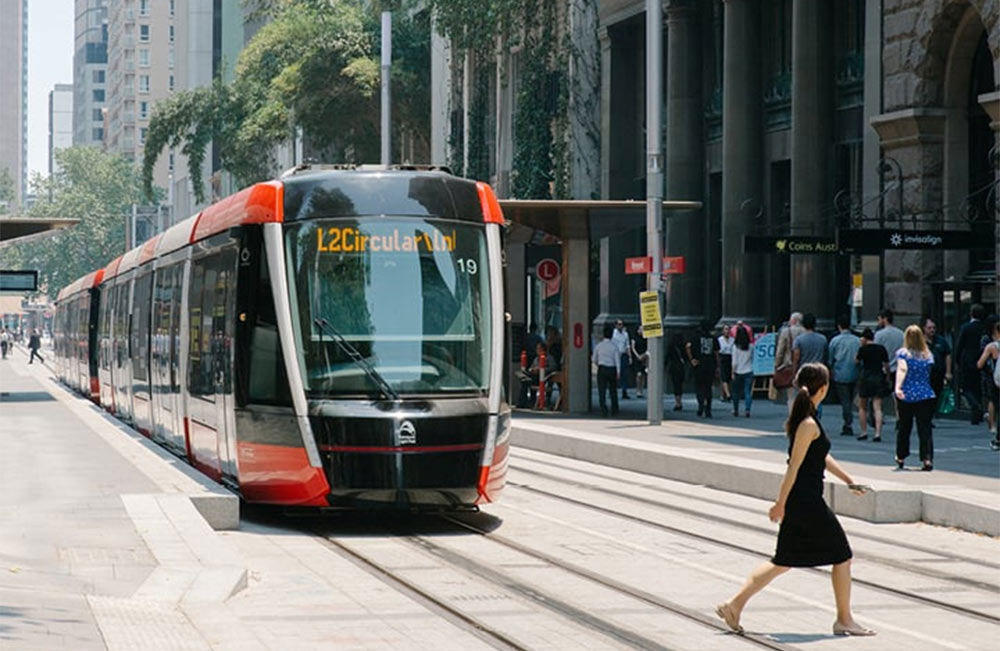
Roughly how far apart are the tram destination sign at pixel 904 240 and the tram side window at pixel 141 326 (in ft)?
33.5

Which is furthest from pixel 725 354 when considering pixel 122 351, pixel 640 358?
pixel 122 351

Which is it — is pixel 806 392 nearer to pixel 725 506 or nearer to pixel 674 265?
pixel 725 506

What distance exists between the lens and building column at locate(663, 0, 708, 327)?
140ft

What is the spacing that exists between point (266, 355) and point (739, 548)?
14.3 ft

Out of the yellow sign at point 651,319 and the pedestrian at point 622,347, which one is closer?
the yellow sign at point 651,319

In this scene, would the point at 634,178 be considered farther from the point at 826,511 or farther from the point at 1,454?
the point at 826,511

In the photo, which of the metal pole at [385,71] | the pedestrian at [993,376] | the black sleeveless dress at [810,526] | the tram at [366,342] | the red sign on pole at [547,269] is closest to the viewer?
the black sleeveless dress at [810,526]

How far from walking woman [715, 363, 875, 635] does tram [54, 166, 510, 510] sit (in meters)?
5.55

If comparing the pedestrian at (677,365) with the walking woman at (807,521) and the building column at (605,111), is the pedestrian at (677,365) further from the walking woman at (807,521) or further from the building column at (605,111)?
the walking woman at (807,521)

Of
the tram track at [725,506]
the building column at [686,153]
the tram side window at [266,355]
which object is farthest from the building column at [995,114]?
the tram side window at [266,355]

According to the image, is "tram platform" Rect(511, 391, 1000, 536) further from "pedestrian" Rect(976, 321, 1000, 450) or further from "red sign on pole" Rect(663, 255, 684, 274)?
"red sign on pole" Rect(663, 255, 684, 274)

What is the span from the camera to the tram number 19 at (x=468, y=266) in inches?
647

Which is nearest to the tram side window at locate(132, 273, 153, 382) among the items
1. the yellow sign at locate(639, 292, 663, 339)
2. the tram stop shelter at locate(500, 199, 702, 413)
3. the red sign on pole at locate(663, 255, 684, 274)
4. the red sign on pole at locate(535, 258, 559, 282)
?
the tram stop shelter at locate(500, 199, 702, 413)

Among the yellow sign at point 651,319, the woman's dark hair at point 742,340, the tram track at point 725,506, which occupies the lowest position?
the tram track at point 725,506
